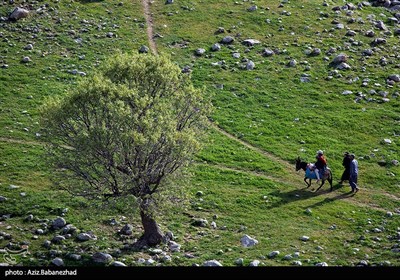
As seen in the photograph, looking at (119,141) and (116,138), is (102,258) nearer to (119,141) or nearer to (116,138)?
(119,141)

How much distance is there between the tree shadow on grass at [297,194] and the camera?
44.1 meters

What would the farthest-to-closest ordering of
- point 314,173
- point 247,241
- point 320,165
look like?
point 320,165
point 314,173
point 247,241

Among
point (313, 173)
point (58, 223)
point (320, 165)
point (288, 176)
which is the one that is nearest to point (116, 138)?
point (58, 223)

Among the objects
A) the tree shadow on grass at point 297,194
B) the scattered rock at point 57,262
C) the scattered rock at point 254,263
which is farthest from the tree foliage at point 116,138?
the tree shadow on grass at point 297,194

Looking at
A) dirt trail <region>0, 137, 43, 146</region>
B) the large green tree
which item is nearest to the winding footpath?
dirt trail <region>0, 137, 43, 146</region>

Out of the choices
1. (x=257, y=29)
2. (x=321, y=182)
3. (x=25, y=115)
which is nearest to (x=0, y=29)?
(x=25, y=115)

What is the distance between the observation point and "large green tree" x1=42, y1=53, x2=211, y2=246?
36156 millimetres

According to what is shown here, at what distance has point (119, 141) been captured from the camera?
36.2 meters

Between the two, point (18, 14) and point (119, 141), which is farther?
point (18, 14)

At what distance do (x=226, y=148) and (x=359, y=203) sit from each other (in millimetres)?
9138

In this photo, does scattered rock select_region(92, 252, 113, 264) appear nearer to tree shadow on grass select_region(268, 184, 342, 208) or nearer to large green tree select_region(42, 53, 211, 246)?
large green tree select_region(42, 53, 211, 246)

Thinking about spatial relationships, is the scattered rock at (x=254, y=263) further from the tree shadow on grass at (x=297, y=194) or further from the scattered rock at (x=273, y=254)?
the tree shadow on grass at (x=297, y=194)

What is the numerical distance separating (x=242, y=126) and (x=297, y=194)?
9008 mm

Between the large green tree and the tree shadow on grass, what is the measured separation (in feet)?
27.0
